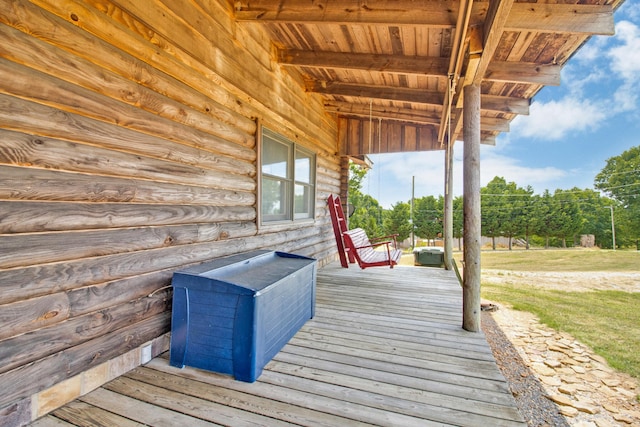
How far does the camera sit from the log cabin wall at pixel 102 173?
1313 mm

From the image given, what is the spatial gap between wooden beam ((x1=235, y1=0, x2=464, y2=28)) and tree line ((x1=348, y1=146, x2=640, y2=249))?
21886 millimetres

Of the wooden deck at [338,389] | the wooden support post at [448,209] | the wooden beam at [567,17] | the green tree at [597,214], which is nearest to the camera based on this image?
the wooden deck at [338,389]

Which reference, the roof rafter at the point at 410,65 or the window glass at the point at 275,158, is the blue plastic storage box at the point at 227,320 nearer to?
the window glass at the point at 275,158

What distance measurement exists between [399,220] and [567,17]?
29138 millimetres

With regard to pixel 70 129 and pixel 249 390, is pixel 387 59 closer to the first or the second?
pixel 70 129

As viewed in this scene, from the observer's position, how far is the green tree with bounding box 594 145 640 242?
27.6m

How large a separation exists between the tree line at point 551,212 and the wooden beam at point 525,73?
70.2ft

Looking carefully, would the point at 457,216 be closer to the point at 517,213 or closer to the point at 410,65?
the point at 517,213

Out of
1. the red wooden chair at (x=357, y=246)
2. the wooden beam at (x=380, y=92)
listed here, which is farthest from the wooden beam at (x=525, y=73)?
the red wooden chair at (x=357, y=246)

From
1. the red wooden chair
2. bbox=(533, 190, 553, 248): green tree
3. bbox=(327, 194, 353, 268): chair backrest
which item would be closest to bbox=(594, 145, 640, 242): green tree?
bbox=(533, 190, 553, 248): green tree

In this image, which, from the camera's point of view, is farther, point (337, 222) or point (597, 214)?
point (597, 214)

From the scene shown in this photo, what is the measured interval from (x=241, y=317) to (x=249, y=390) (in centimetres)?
41

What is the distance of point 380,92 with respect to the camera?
14.9 feet

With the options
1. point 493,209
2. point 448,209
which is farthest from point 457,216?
point 448,209
